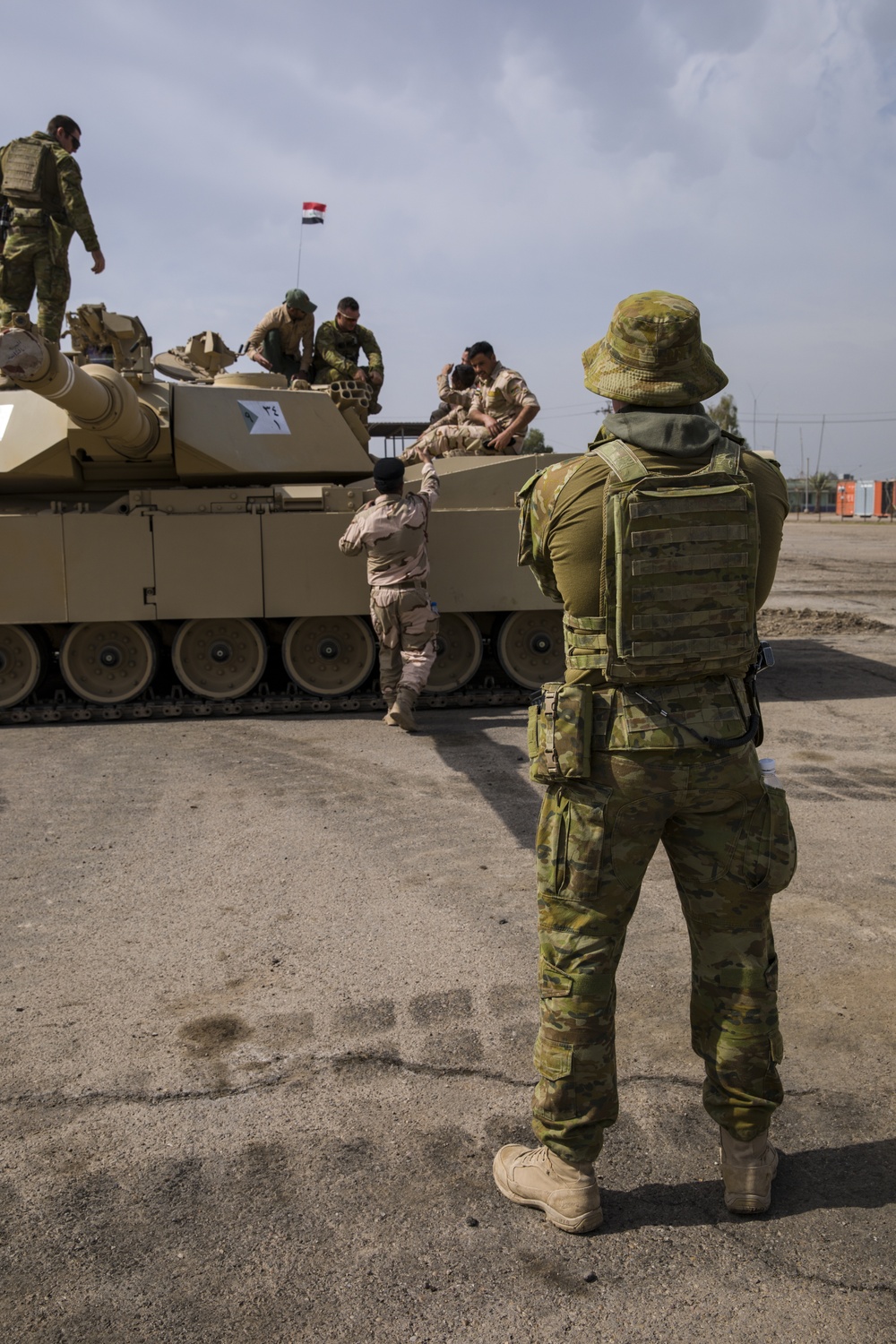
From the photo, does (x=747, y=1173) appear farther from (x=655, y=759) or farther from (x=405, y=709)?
(x=405, y=709)

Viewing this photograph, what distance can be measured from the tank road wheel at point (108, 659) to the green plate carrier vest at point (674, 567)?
23.9 ft

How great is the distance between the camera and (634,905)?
8.59 feet

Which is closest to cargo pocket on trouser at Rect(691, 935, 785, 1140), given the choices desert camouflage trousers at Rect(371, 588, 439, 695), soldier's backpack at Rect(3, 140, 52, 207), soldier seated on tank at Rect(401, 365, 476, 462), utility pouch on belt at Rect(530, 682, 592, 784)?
utility pouch on belt at Rect(530, 682, 592, 784)

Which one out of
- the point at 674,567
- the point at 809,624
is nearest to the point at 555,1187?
the point at 674,567

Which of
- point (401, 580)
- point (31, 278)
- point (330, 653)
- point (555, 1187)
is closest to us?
point (555, 1187)

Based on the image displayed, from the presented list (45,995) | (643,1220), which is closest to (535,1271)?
(643,1220)

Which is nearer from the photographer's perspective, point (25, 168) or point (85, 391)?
point (85, 391)

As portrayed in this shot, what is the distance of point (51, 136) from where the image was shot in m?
9.72

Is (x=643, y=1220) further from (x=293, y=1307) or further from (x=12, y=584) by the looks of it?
(x=12, y=584)

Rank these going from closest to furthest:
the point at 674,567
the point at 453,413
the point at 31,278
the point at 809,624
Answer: the point at 674,567
the point at 31,278
the point at 453,413
the point at 809,624

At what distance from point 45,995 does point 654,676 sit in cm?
252

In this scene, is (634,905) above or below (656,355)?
below

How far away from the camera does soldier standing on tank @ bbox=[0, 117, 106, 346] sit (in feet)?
31.4

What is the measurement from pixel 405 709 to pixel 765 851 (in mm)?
5917
